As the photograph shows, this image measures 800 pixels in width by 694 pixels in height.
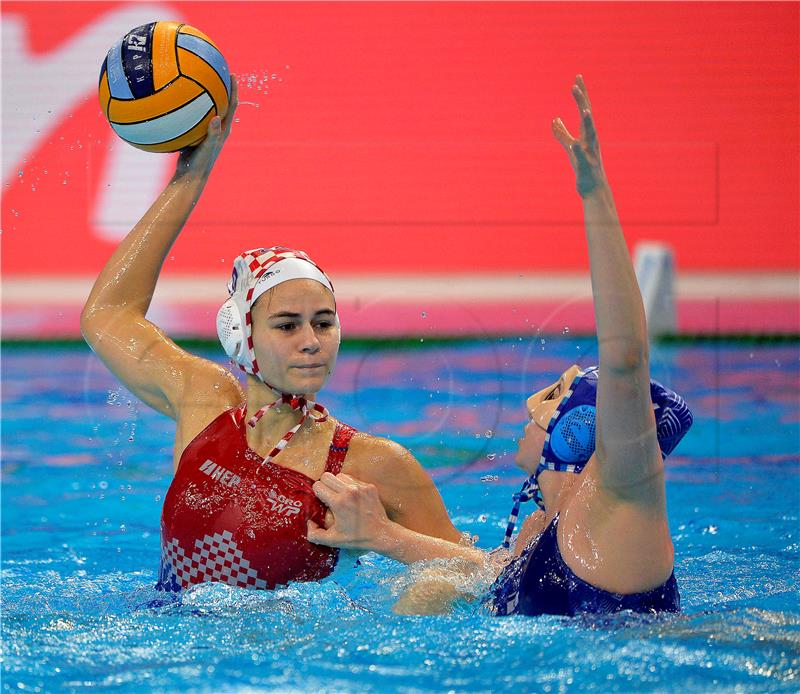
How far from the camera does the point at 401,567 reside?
3564mm

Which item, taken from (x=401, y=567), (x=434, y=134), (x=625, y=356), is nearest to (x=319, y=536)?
(x=401, y=567)

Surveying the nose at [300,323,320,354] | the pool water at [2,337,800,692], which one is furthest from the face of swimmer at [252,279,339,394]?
the pool water at [2,337,800,692]

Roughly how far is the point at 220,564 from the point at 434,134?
6.38 meters

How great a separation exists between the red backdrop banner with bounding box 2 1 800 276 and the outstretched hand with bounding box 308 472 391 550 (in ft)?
18.2

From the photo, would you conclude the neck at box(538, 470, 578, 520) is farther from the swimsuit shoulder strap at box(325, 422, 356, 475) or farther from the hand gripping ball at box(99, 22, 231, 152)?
the hand gripping ball at box(99, 22, 231, 152)

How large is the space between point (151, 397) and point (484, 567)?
3.88 feet

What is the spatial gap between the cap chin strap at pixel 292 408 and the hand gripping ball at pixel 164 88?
0.97 meters

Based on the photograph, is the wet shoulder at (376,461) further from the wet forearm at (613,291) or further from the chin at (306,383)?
the wet forearm at (613,291)

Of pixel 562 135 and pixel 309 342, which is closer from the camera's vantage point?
pixel 562 135

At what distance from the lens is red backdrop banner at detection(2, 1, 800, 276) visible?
852cm

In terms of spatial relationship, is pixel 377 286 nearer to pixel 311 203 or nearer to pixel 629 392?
pixel 311 203

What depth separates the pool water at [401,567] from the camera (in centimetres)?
248

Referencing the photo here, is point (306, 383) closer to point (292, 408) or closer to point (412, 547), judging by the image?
point (292, 408)

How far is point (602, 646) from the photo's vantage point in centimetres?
248
